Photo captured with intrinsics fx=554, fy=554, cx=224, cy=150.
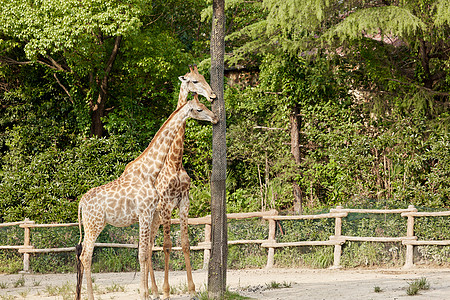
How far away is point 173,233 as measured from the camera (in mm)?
12523

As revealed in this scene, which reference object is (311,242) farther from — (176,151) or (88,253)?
(88,253)

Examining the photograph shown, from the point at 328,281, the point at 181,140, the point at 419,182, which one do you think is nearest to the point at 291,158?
the point at 419,182

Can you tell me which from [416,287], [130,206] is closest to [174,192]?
[130,206]

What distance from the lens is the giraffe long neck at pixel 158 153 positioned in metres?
7.37

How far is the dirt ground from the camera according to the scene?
7.51 m

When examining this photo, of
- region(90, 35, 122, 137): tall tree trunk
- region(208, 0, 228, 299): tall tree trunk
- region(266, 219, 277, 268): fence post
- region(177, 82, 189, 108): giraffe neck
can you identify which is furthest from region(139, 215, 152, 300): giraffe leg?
region(90, 35, 122, 137): tall tree trunk

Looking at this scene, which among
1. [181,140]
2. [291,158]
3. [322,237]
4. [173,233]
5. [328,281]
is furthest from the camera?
[291,158]

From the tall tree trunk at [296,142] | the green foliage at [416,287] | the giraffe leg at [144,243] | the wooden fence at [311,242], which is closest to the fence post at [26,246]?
the wooden fence at [311,242]

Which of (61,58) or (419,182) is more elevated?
(61,58)

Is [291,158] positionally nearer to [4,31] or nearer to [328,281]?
[328,281]

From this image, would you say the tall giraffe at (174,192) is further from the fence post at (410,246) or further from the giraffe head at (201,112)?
the fence post at (410,246)

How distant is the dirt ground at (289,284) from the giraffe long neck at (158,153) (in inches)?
65.3

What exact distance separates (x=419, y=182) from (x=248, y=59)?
262 inches

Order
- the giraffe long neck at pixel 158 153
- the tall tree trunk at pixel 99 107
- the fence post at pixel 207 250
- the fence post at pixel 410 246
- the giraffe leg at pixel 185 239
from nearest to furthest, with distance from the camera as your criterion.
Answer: the giraffe long neck at pixel 158 153, the giraffe leg at pixel 185 239, the fence post at pixel 410 246, the fence post at pixel 207 250, the tall tree trunk at pixel 99 107
